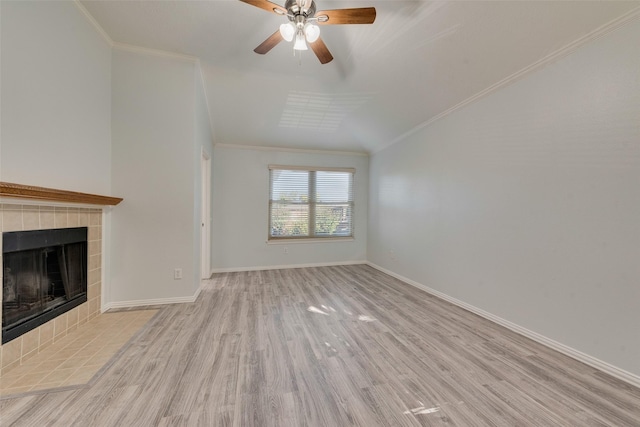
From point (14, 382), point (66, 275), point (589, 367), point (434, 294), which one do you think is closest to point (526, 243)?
point (589, 367)

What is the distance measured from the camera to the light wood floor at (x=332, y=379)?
136cm

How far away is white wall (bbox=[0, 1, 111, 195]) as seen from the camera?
5.43 ft

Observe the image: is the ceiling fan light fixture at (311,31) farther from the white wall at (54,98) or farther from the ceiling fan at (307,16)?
the white wall at (54,98)

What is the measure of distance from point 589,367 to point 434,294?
63.4 inches

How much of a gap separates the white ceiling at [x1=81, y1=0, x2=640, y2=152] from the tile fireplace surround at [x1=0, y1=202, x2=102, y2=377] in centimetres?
192

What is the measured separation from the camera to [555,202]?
2.12 metres

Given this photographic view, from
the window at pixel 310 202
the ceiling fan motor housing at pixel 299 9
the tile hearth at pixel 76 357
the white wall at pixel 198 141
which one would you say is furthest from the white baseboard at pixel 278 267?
the ceiling fan motor housing at pixel 299 9

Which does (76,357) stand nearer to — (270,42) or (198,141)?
(198,141)

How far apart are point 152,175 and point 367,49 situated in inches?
112

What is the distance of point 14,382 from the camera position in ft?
5.16

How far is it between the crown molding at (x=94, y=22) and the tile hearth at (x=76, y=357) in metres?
2.96

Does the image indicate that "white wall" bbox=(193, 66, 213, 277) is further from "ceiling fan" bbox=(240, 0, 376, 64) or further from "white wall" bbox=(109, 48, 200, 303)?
"ceiling fan" bbox=(240, 0, 376, 64)

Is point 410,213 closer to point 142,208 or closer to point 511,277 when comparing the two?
point 511,277

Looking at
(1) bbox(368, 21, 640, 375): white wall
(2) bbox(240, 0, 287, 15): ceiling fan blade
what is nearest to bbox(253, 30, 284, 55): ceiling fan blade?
(2) bbox(240, 0, 287, 15): ceiling fan blade
